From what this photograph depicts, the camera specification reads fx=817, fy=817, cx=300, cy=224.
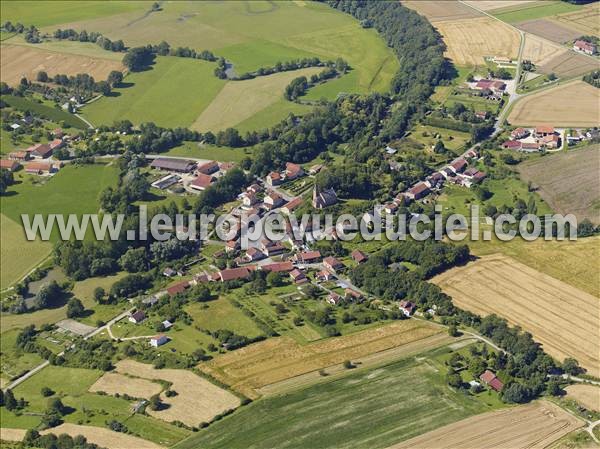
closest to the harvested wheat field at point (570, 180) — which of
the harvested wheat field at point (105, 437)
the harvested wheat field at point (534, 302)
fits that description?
the harvested wheat field at point (534, 302)

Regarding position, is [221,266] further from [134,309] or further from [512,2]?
[512,2]

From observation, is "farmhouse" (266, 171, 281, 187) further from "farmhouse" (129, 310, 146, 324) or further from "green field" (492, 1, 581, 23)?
"green field" (492, 1, 581, 23)

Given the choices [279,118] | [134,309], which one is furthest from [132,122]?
[134,309]

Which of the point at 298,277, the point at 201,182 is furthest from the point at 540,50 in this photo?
the point at 298,277

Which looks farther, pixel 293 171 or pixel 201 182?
pixel 293 171

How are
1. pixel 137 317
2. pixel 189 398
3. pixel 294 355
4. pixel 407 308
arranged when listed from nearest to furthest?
pixel 189 398
pixel 294 355
pixel 407 308
pixel 137 317

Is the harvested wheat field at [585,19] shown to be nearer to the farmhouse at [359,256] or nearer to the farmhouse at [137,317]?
the farmhouse at [359,256]

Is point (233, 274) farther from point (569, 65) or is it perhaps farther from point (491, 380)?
point (569, 65)
